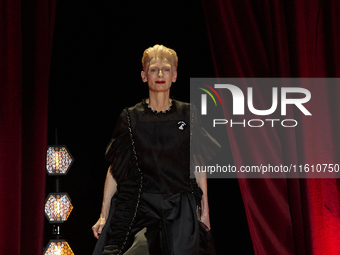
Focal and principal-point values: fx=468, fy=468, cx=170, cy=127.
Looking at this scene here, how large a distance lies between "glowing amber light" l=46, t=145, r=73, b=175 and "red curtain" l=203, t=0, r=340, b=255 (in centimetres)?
110

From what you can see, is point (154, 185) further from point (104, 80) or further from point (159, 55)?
point (104, 80)

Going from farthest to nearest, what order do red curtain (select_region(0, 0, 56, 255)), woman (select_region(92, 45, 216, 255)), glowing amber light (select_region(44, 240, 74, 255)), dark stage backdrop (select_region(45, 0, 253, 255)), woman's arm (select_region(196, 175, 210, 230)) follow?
1. dark stage backdrop (select_region(45, 0, 253, 255))
2. glowing amber light (select_region(44, 240, 74, 255))
3. red curtain (select_region(0, 0, 56, 255))
4. woman's arm (select_region(196, 175, 210, 230))
5. woman (select_region(92, 45, 216, 255))

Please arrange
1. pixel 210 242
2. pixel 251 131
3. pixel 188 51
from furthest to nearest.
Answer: pixel 188 51 → pixel 251 131 → pixel 210 242

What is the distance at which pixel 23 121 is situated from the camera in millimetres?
2930

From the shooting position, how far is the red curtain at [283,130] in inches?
121

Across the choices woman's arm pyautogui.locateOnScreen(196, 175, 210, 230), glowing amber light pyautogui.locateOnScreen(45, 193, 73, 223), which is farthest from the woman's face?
glowing amber light pyautogui.locateOnScreen(45, 193, 73, 223)

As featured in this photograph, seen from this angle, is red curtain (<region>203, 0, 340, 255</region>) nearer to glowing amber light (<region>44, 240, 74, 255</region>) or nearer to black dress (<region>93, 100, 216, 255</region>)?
black dress (<region>93, 100, 216, 255</region>)

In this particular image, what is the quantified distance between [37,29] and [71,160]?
88 centimetres

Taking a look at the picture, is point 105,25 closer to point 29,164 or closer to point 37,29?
point 37,29

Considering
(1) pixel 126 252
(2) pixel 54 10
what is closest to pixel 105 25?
(2) pixel 54 10

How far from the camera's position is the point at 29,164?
2.89m

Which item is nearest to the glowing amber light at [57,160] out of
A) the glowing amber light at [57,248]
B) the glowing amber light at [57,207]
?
the glowing amber light at [57,207]

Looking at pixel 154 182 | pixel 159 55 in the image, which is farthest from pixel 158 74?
pixel 154 182

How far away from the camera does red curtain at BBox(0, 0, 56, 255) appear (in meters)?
2.81
